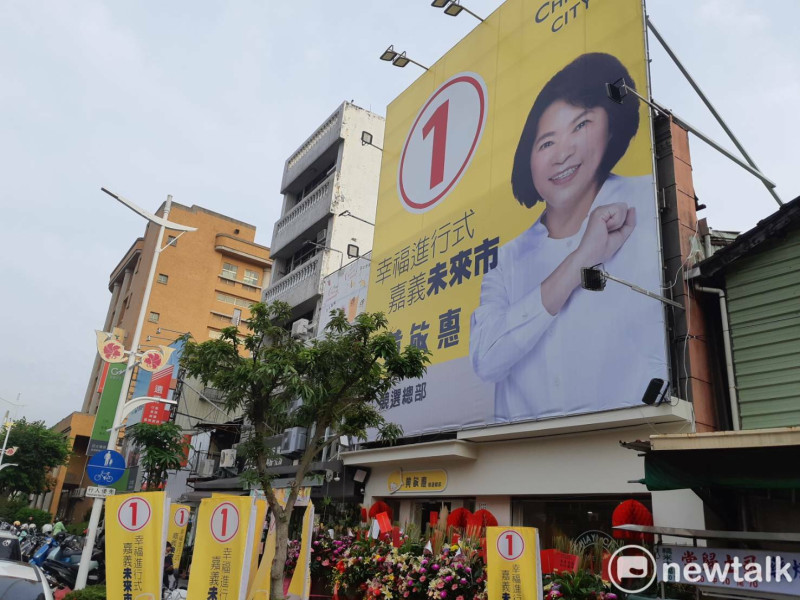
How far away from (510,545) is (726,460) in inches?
118

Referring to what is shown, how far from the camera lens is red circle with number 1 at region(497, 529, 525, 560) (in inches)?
342

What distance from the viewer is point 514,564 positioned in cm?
869

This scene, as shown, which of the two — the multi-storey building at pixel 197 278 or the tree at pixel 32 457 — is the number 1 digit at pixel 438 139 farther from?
the tree at pixel 32 457

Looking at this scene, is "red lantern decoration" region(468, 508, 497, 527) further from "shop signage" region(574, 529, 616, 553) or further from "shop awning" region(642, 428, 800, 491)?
"shop awning" region(642, 428, 800, 491)

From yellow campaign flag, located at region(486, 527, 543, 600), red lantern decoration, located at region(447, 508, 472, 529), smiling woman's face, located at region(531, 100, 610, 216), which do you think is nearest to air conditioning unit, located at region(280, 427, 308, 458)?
red lantern decoration, located at region(447, 508, 472, 529)

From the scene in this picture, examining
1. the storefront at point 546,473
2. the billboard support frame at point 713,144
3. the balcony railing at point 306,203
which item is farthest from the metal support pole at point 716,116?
the balcony railing at point 306,203

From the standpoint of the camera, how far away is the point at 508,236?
46.3 feet

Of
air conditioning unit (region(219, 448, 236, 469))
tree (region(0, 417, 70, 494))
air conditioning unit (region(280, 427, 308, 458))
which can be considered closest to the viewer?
air conditioning unit (region(280, 427, 308, 458))

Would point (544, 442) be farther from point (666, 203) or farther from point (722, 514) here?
point (666, 203)

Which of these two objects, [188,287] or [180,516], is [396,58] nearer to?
[180,516]

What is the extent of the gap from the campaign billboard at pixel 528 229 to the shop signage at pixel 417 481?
1.02 metres

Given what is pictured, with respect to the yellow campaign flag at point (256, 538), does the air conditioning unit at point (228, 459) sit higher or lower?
higher

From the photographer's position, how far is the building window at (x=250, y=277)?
57.3 m

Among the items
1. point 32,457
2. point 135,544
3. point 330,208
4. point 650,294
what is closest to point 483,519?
point 650,294
